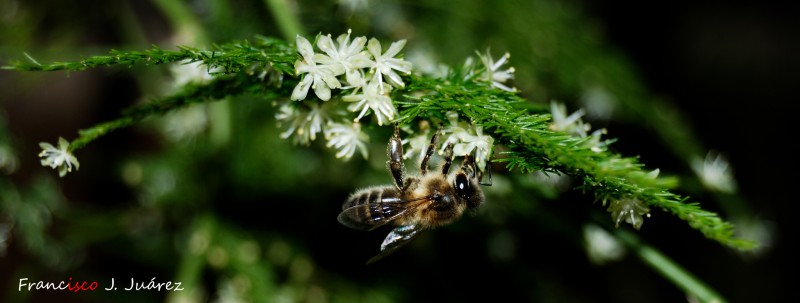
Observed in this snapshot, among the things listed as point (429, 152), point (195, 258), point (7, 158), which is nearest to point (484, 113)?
point (429, 152)

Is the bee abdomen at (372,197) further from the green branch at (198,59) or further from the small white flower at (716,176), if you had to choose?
the small white flower at (716,176)

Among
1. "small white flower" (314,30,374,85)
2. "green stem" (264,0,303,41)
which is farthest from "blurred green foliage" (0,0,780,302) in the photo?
"small white flower" (314,30,374,85)

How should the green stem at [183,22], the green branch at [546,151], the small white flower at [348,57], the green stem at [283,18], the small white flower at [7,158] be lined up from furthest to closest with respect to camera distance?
the green stem at [183,22] → the small white flower at [7,158] → the green stem at [283,18] → the small white flower at [348,57] → the green branch at [546,151]

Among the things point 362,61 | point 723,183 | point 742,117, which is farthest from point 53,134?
point 742,117

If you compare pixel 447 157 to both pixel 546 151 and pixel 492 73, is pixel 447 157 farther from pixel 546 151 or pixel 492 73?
pixel 546 151

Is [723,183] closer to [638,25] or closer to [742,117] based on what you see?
[638,25]

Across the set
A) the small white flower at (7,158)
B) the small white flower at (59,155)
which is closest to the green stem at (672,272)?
the small white flower at (59,155)
